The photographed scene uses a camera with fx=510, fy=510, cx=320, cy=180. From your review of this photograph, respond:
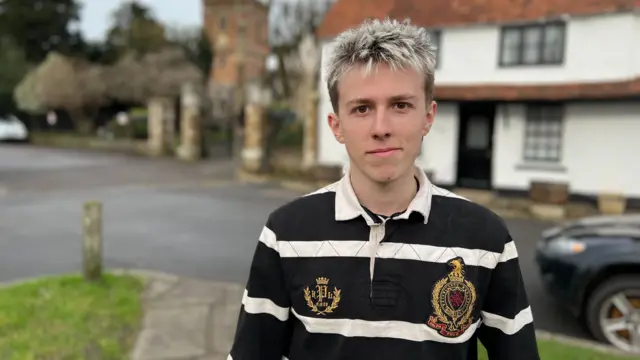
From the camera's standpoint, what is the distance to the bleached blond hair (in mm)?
1479

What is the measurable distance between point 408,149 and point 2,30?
47259mm

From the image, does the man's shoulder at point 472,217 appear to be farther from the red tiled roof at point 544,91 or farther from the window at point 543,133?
the window at point 543,133

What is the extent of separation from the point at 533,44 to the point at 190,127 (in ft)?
51.7

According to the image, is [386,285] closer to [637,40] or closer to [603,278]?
[603,278]

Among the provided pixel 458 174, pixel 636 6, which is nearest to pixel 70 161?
pixel 458 174

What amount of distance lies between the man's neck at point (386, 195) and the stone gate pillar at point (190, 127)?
23.0m

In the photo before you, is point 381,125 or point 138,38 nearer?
point 381,125

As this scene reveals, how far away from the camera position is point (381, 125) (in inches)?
58.4

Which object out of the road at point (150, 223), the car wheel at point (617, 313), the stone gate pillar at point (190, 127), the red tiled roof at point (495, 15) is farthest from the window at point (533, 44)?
the stone gate pillar at point (190, 127)

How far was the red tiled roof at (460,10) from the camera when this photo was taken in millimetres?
12750

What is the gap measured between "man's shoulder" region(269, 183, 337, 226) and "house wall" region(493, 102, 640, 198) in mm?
13192

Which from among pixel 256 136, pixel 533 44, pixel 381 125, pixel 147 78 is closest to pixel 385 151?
pixel 381 125

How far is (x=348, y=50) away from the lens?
153cm

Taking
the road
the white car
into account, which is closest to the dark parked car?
the road
